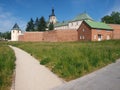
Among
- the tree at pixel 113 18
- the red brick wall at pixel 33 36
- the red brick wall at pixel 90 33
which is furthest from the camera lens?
the tree at pixel 113 18

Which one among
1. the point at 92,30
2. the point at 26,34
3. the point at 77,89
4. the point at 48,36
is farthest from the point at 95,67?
the point at 26,34

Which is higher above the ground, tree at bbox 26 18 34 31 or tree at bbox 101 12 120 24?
tree at bbox 101 12 120 24

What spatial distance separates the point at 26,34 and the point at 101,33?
29.3 m

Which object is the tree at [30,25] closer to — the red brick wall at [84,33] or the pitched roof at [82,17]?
the pitched roof at [82,17]

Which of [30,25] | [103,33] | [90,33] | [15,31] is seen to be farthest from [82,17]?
[15,31]

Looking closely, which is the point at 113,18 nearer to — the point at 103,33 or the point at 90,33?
the point at 103,33

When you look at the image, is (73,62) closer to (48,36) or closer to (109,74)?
(109,74)

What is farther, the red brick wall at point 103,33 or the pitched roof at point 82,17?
the pitched roof at point 82,17

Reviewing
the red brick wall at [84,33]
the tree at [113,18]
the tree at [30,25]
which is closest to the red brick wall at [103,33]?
the red brick wall at [84,33]

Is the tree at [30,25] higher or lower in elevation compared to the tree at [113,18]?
lower

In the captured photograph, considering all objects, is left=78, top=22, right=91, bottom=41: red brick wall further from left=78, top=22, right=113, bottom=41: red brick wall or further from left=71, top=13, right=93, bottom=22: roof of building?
left=71, top=13, right=93, bottom=22: roof of building

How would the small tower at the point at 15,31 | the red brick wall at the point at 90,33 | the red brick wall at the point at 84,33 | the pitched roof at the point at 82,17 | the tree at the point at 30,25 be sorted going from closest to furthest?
the red brick wall at the point at 90,33
the red brick wall at the point at 84,33
the pitched roof at the point at 82,17
the tree at the point at 30,25
the small tower at the point at 15,31

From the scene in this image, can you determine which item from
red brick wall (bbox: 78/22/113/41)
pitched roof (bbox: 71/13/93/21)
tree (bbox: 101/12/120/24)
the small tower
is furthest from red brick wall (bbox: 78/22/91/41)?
the small tower

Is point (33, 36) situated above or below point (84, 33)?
below
